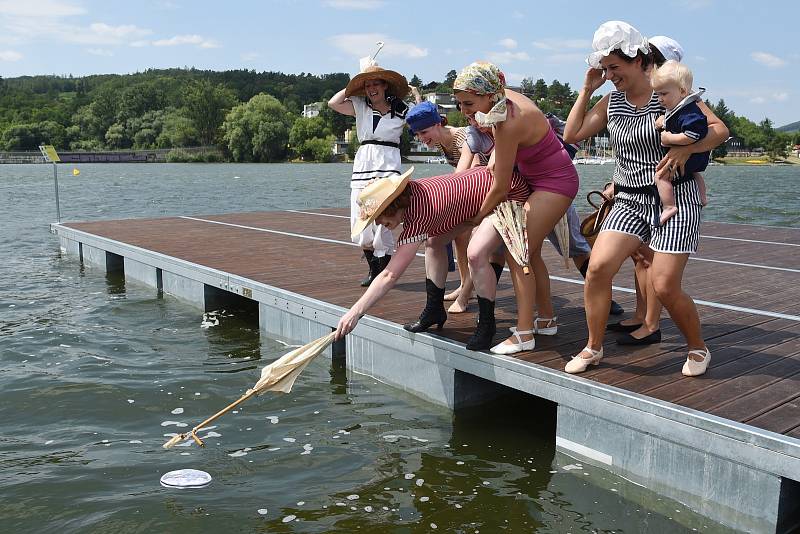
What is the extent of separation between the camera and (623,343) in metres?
5.40

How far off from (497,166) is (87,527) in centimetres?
313

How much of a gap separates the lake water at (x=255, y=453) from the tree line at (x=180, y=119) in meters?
67.4

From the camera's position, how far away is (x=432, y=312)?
575cm

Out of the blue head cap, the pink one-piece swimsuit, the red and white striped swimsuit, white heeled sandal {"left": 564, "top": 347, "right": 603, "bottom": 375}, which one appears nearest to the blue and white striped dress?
the pink one-piece swimsuit

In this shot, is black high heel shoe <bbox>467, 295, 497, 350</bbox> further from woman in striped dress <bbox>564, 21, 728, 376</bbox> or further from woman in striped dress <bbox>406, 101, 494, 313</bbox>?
woman in striped dress <bbox>564, 21, 728, 376</bbox>

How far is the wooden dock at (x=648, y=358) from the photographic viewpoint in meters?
3.87

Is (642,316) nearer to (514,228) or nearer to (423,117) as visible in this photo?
(514,228)

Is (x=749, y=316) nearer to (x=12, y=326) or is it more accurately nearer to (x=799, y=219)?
(x=12, y=326)

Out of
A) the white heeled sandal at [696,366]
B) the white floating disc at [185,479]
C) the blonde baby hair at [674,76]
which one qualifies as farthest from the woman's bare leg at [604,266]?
the white floating disc at [185,479]

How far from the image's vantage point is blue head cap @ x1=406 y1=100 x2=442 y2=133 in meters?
5.80

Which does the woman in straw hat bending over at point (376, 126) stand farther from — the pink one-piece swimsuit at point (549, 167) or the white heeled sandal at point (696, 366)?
the white heeled sandal at point (696, 366)

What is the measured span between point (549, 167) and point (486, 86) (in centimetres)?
73

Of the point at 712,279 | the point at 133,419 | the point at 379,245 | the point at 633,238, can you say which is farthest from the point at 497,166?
the point at 712,279

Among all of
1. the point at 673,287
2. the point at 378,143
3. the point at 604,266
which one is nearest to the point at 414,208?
the point at 604,266
